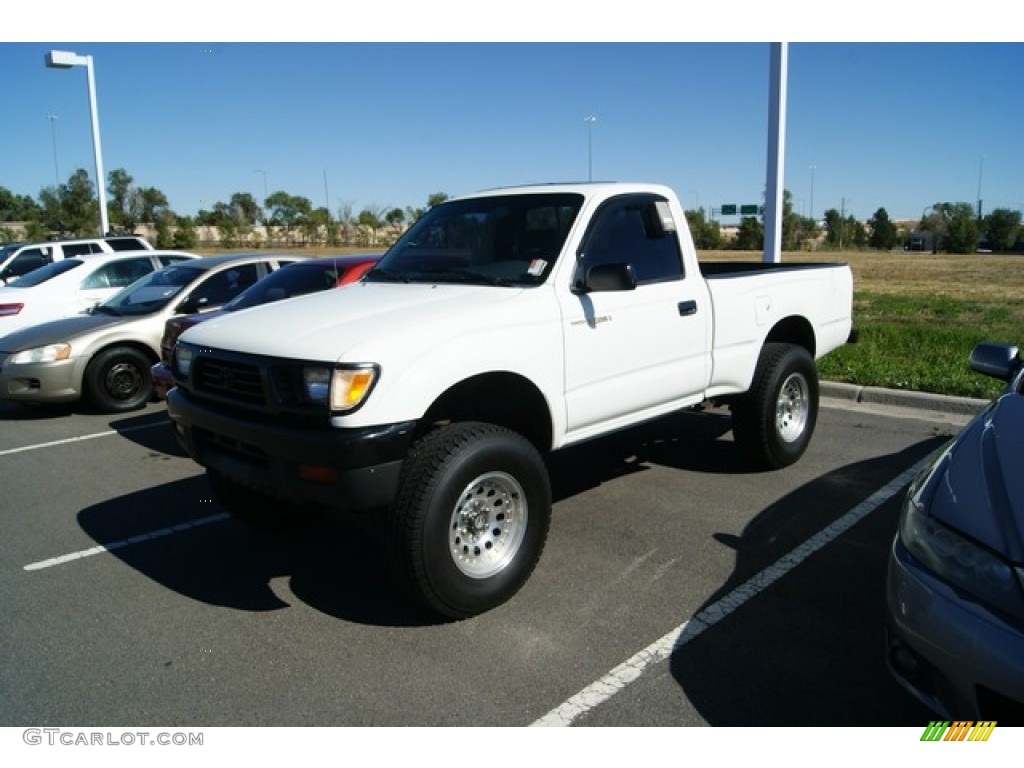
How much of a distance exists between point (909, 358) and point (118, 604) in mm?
8607

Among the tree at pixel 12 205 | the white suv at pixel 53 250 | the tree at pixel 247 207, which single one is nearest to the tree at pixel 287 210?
the tree at pixel 247 207

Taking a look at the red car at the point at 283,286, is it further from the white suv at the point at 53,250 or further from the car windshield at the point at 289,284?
the white suv at the point at 53,250

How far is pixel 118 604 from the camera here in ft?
13.3

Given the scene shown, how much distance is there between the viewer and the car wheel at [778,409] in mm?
5574

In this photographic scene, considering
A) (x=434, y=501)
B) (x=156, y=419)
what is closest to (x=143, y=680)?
(x=434, y=501)

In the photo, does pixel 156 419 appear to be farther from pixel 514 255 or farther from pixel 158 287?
pixel 514 255

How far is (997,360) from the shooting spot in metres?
3.87

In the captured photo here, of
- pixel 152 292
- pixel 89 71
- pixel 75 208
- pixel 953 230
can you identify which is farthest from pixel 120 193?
pixel 953 230

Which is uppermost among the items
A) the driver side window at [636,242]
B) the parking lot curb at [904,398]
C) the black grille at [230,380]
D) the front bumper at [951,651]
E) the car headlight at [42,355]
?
the driver side window at [636,242]

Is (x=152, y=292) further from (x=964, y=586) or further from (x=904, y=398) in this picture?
(x=964, y=586)

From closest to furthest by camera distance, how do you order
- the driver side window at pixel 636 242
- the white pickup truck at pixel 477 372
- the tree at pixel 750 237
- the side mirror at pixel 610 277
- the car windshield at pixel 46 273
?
the white pickup truck at pixel 477 372, the side mirror at pixel 610 277, the driver side window at pixel 636 242, the car windshield at pixel 46 273, the tree at pixel 750 237

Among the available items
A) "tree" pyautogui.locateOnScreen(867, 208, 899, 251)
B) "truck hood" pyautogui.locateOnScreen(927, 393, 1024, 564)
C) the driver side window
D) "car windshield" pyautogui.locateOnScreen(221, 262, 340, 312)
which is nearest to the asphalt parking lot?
"truck hood" pyautogui.locateOnScreen(927, 393, 1024, 564)

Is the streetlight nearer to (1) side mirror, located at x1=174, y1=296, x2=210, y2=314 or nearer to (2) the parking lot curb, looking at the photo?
(1) side mirror, located at x1=174, y1=296, x2=210, y2=314

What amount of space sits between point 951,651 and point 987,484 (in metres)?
0.63
